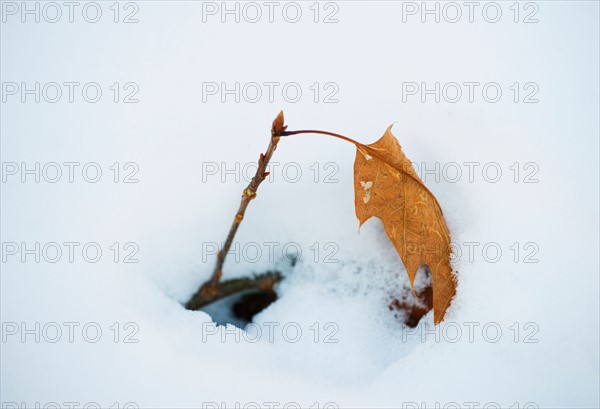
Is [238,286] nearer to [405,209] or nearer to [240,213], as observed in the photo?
[240,213]

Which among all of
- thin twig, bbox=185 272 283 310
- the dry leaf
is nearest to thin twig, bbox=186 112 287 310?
thin twig, bbox=185 272 283 310

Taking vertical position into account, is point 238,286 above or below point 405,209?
below

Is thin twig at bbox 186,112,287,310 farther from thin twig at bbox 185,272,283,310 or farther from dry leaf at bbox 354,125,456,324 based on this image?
dry leaf at bbox 354,125,456,324

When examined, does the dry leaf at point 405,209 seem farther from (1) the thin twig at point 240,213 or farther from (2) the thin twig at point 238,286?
(2) the thin twig at point 238,286

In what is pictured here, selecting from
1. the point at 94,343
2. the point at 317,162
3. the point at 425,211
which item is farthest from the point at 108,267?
the point at 425,211

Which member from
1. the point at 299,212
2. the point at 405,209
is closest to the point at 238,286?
the point at 299,212

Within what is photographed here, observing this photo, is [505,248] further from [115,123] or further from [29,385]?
[29,385]
